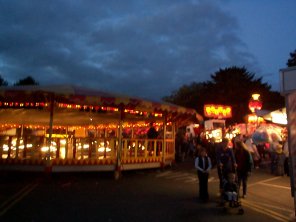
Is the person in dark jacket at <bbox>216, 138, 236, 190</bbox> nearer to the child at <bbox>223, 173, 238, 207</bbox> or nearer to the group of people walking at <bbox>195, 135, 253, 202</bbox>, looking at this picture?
the group of people walking at <bbox>195, 135, 253, 202</bbox>

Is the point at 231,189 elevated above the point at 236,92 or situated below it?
below

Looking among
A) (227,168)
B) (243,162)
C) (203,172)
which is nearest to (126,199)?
(203,172)

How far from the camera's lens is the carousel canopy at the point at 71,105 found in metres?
12.4

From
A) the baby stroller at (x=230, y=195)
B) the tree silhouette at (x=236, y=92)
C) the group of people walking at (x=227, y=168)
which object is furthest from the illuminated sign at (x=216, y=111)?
the baby stroller at (x=230, y=195)

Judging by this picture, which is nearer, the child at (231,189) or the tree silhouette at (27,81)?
the child at (231,189)

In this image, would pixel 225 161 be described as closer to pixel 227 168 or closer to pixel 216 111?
pixel 227 168

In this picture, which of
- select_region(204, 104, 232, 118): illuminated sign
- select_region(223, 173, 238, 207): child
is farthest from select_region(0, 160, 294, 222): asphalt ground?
select_region(204, 104, 232, 118): illuminated sign

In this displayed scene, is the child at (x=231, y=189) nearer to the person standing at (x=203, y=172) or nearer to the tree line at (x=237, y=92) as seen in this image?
the person standing at (x=203, y=172)

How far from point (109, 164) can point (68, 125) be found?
10.2 meters

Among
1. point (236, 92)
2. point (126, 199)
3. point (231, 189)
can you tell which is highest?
point (236, 92)

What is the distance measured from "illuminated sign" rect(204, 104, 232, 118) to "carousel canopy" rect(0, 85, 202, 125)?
1603 cm

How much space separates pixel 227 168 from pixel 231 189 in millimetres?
805

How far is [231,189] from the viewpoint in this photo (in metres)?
8.73

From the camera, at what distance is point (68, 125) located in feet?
77.1
